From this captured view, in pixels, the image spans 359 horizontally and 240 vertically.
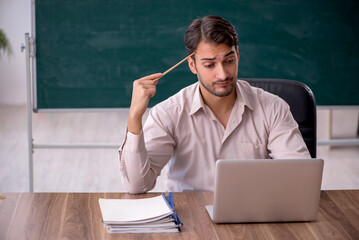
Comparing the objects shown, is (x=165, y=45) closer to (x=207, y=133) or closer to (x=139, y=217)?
(x=207, y=133)

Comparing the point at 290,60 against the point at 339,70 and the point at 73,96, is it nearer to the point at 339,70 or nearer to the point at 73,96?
the point at 339,70

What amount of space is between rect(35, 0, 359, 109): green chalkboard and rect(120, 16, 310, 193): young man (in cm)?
109

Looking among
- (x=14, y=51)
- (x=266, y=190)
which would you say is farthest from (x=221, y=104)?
(x=14, y=51)

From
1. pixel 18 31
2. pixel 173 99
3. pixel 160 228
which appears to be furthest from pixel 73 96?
pixel 18 31

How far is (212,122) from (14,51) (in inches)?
181

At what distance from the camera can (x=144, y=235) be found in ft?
4.47

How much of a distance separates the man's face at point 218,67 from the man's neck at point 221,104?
67 millimetres

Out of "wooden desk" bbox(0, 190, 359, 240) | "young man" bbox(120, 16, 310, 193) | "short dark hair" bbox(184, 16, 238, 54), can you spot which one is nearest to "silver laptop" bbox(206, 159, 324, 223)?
"wooden desk" bbox(0, 190, 359, 240)

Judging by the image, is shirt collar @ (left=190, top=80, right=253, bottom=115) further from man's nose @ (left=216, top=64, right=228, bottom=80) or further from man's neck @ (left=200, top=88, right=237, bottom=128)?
man's nose @ (left=216, top=64, right=228, bottom=80)

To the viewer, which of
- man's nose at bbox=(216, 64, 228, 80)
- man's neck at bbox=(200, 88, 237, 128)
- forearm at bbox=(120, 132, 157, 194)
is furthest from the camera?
man's neck at bbox=(200, 88, 237, 128)

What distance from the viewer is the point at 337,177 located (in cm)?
384

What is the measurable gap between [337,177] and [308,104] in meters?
2.00

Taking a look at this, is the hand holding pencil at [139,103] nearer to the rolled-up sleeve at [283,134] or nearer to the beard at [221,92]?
the beard at [221,92]

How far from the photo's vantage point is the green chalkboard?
2.97m
